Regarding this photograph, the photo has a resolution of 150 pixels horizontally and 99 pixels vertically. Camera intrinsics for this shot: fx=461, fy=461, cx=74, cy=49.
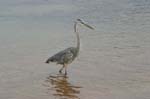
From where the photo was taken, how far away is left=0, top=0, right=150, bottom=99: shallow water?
409 inches

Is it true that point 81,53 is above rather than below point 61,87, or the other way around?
above

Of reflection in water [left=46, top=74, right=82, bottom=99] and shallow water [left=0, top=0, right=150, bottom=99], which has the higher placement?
shallow water [left=0, top=0, right=150, bottom=99]

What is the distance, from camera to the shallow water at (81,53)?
1039 cm

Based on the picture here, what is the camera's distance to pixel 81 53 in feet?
45.2

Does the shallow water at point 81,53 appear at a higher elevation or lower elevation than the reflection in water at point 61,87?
higher

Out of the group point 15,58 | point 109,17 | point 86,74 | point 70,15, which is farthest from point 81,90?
point 70,15

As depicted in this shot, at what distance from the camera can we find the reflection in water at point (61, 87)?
1012 centimetres

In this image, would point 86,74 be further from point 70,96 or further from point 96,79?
point 70,96

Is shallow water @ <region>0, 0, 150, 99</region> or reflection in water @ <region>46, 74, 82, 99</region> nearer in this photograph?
reflection in water @ <region>46, 74, 82, 99</region>

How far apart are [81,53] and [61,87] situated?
3088 millimetres

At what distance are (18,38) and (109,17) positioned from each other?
17.4 ft

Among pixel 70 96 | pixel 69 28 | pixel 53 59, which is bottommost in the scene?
pixel 70 96

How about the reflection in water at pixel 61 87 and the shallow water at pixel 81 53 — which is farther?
the shallow water at pixel 81 53

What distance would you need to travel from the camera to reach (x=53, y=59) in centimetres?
1176
